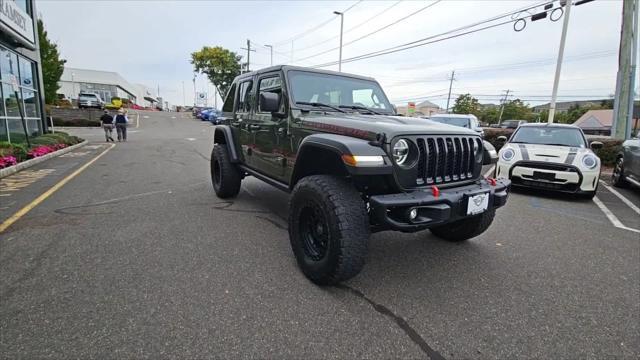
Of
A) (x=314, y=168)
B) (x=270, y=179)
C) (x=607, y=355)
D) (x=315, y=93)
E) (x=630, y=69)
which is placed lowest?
(x=607, y=355)

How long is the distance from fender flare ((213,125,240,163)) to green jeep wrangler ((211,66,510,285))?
1068 mm

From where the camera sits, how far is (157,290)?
2.60m

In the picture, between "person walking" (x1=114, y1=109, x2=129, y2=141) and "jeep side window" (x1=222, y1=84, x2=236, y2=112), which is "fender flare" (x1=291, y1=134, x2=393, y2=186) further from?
"person walking" (x1=114, y1=109, x2=129, y2=141)

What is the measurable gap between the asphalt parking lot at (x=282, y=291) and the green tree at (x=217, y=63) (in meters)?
44.0

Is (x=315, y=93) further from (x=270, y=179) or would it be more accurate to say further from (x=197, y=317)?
(x=197, y=317)

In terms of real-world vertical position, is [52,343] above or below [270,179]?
below

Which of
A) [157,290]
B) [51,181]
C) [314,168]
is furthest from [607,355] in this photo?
[51,181]

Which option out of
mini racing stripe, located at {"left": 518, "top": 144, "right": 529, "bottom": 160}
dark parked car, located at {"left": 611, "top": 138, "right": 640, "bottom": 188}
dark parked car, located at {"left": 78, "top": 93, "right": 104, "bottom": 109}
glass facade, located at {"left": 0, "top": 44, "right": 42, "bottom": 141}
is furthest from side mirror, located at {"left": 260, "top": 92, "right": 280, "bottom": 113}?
dark parked car, located at {"left": 78, "top": 93, "right": 104, "bottom": 109}

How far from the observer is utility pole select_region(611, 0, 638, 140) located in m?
11.0

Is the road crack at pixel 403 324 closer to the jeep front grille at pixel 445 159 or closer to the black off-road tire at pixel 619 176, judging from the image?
the jeep front grille at pixel 445 159

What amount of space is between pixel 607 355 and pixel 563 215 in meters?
3.73

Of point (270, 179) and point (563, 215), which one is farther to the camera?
point (563, 215)

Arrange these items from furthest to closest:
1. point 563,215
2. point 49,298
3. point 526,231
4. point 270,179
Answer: point 563,215, point 526,231, point 270,179, point 49,298

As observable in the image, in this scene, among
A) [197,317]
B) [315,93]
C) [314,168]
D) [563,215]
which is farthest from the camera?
[563,215]
